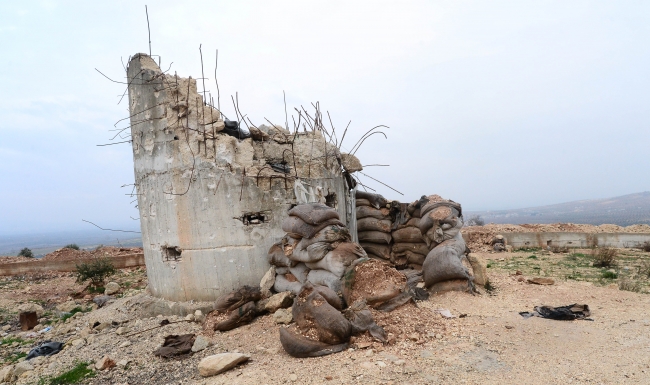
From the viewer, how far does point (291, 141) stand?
7125 mm

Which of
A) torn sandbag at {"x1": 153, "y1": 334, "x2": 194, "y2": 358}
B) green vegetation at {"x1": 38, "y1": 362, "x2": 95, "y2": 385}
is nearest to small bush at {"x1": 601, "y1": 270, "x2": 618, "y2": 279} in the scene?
torn sandbag at {"x1": 153, "y1": 334, "x2": 194, "y2": 358}

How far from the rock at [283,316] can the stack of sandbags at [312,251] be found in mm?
409

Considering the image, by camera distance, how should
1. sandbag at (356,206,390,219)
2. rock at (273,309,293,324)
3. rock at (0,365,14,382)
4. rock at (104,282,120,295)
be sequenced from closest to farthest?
rock at (0,365,14,382), rock at (273,309,293,324), sandbag at (356,206,390,219), rock at (104,282,120,295)

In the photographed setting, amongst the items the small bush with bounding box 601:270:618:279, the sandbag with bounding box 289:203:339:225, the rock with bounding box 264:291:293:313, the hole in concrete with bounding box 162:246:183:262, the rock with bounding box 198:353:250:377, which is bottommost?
the small bush with bounding box 601:270:618:279

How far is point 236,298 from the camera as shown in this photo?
5711 millimetres

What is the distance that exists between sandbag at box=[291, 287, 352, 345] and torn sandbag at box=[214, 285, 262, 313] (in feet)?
4.63

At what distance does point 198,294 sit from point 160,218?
1.34 m

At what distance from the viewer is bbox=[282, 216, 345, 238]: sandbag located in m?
5.64

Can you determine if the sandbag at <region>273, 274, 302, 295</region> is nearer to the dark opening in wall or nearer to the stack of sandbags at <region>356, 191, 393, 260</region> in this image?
the dark opening in wall

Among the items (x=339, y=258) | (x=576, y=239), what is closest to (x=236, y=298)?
(x=339, y=258)

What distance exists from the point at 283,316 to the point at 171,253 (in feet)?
7.86

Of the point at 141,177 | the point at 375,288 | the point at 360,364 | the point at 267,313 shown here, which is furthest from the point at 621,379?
the point at 141,177

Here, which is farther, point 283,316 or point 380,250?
point 380,250

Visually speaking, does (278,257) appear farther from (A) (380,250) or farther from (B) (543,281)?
(B) (543,281)
